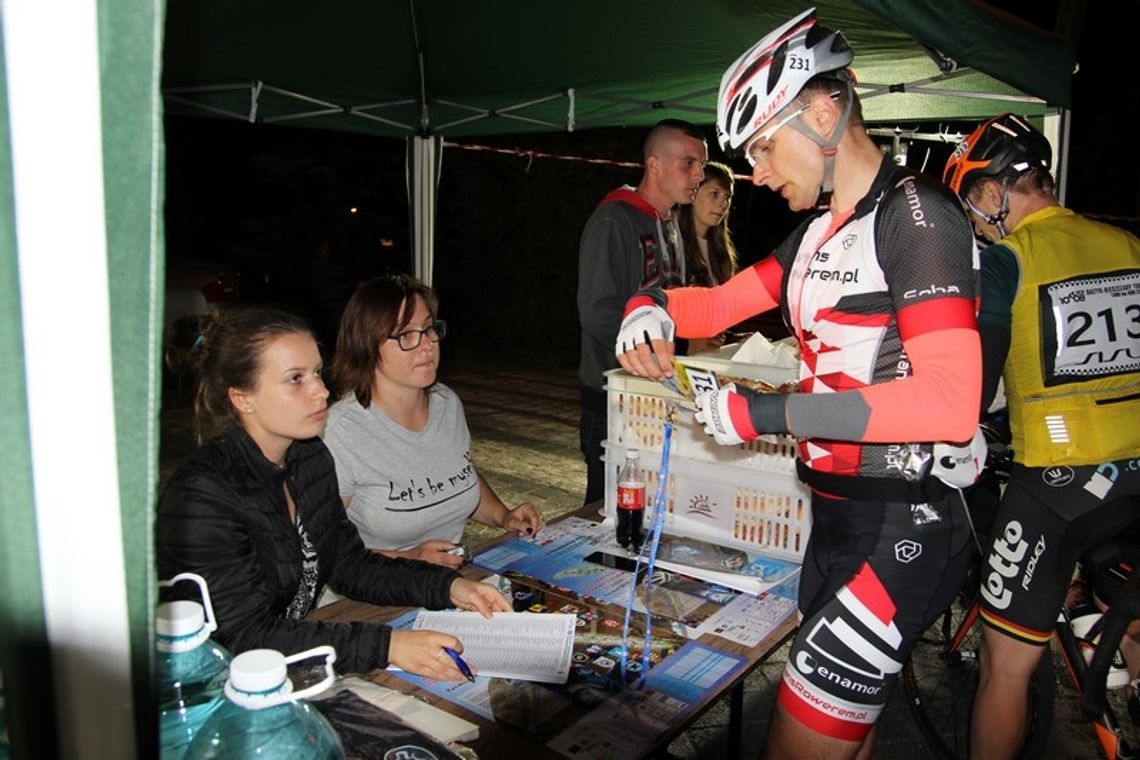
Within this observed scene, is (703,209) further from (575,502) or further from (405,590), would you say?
(405,590)

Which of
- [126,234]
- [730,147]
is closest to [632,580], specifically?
[730,147]

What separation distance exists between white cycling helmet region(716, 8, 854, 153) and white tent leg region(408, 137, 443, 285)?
13.0ft

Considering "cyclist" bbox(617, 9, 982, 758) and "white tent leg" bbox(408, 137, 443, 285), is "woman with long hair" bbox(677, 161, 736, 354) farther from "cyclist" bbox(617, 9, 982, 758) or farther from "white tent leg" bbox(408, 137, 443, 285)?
"cyclist" bbox(617, 9, 982, 758)

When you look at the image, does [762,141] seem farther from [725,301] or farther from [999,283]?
[999,283]

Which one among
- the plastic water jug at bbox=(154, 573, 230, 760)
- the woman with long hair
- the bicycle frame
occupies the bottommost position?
the bicycle frame

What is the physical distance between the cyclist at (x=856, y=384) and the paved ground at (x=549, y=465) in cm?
108

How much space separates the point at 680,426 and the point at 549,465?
4.66 metres

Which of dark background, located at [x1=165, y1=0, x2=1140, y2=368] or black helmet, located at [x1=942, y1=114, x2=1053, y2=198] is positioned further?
dark background, located at [x1=165, y1=0, x2=1140, y2=368]

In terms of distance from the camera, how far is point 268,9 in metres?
4.39

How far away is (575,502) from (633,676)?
447 cm

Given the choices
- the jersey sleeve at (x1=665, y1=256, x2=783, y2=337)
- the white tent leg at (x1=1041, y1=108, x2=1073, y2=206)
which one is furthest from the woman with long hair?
the jersey sleeve at (x1=665, y1=256, x2=783, y2=337)

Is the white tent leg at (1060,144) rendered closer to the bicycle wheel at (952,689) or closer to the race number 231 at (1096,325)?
the race number 231 at (1096,325)

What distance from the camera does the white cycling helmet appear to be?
1.79 metres

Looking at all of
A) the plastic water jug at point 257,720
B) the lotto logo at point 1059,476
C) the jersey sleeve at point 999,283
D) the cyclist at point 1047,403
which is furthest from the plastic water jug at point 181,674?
the lotto logo at point 1059,476
